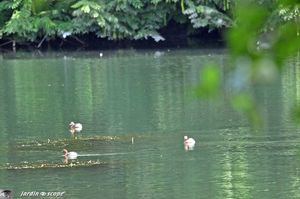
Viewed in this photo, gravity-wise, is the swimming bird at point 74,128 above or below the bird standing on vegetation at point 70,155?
above

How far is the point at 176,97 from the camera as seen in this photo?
59.3 feet

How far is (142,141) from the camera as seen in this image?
41.7ft

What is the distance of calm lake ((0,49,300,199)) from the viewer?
952 cm

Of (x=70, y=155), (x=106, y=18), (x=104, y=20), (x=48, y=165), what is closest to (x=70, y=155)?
(x=70, y=155)

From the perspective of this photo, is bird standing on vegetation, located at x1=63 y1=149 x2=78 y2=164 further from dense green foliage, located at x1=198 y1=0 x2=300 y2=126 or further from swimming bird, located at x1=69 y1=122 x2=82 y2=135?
dense green foliage, located at x1=198 y1=0 x2=300 y2=126

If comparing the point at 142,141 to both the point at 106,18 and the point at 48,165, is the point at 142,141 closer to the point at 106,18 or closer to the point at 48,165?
the point at 48,165

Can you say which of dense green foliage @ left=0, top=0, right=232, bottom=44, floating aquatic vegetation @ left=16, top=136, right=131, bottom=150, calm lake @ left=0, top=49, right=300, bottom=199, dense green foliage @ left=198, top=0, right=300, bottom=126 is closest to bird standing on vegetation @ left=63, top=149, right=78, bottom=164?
calm lake @ left=0, top=49, right=300, bottom=199

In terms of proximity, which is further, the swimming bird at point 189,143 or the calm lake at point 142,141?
the swimming bird at point 189,143

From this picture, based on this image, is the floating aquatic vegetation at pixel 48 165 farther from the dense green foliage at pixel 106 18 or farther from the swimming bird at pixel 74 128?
the dense green foliage at pixel 106 18

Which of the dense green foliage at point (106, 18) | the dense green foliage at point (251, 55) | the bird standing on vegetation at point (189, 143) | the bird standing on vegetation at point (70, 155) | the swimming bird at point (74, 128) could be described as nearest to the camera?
the dense green foliage at point (251, 55)

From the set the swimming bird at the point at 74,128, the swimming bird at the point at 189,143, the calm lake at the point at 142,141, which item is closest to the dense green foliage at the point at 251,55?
the calm lake at the point at 142,141

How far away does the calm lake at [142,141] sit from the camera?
9.52 meters

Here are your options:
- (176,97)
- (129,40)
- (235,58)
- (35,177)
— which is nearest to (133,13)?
(129,40)

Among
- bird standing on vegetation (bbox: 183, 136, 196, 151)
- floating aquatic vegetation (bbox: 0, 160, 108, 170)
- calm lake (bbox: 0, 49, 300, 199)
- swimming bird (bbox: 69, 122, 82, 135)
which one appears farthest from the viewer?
swimming bird (bbox: 69, 122, 82, 135)
